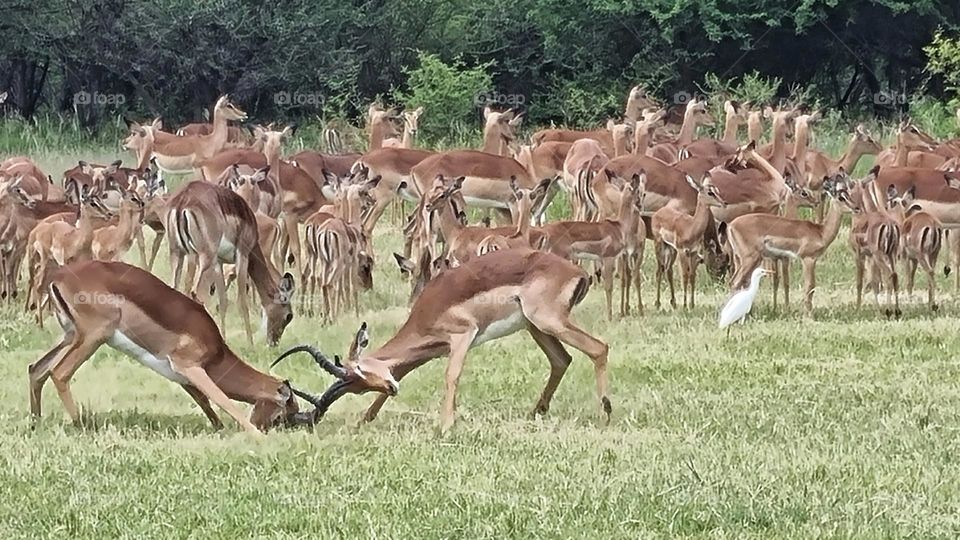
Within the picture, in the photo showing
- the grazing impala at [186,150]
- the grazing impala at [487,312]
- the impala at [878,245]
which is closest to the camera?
the grazing impala at [487,312]

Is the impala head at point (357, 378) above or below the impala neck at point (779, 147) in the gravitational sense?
below

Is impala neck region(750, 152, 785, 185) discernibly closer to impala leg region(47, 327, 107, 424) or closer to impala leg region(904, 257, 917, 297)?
impala leg region(904, 257, 917, 297)

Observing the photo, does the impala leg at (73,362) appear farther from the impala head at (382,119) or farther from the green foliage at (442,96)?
the green foliage at (442,96)

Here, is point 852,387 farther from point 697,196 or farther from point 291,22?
point 291,22

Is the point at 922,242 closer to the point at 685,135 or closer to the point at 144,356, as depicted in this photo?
the point at 685,135

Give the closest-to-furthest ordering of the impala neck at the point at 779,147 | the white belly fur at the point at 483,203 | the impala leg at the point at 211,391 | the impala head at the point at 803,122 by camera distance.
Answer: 1. the impala leg at the point at 211,391
2. the white belly fur at the point at 483,203
3. the impala neck at the point at 779,147
4. the impala head at the point at 803,122

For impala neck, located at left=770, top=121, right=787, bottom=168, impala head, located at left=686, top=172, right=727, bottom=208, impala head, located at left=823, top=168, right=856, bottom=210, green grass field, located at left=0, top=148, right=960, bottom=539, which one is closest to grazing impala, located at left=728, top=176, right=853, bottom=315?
impala head, located at left=823, top=168, right=856, bottom=210

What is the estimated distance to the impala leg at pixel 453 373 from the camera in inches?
269

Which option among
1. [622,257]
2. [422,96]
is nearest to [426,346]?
[622,257]

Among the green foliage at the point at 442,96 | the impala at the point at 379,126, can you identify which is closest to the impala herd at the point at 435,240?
the impala at the point at 379,126

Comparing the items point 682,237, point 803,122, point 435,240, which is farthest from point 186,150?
point 682,237

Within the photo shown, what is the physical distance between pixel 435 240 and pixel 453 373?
4.73 metres

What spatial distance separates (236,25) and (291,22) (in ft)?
2.82

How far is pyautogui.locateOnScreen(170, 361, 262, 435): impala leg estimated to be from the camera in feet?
21.9
